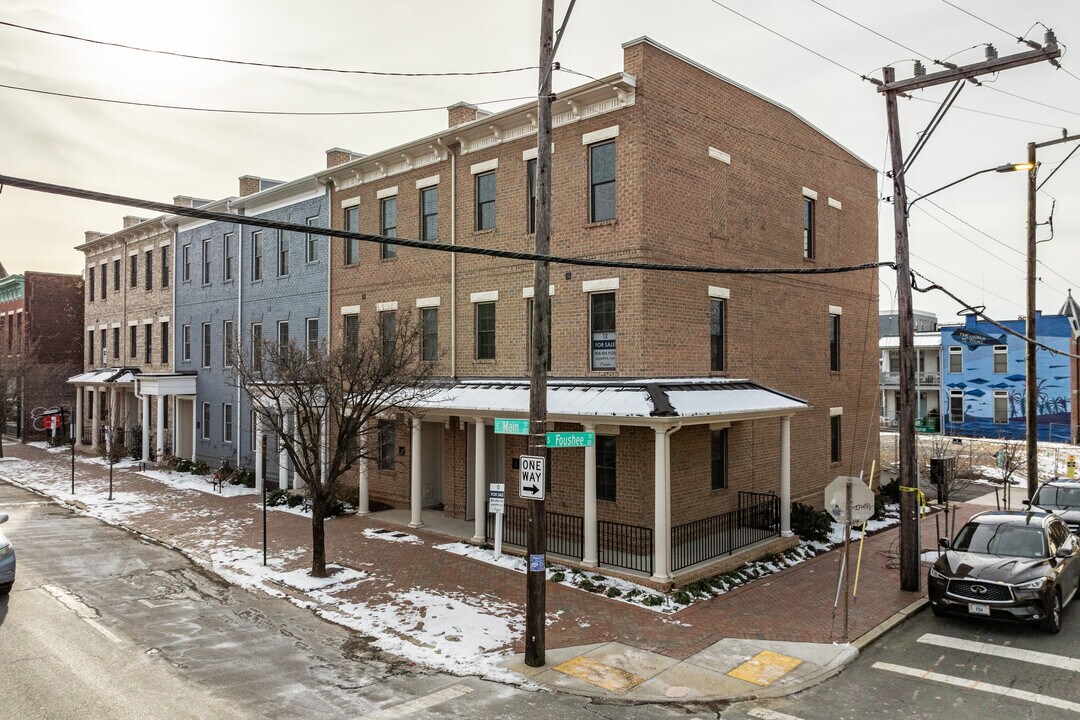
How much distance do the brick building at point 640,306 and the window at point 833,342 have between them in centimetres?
7

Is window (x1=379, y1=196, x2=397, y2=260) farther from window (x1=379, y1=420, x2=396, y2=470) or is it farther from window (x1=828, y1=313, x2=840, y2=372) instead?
window (x1=828, y1=313, x2=840, y2=372)

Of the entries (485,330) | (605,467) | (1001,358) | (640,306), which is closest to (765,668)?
(605,467)

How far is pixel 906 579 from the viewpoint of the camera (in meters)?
14.1

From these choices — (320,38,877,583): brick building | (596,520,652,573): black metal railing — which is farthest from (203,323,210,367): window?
(596,520,652,573): black metal railing

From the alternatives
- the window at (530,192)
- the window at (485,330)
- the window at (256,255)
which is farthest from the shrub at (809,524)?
the window at (256,255)

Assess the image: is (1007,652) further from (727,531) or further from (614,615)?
(727,531)

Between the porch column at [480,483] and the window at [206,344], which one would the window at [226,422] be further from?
the porch column at [480,483]

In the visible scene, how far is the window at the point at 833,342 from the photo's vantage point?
22.7 m

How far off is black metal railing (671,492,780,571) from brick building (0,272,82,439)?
140 feet

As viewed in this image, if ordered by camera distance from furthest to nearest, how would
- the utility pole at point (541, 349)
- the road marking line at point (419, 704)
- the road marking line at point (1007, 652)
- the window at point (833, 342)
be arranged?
the window at point (833, 342) → the road marking line at point (1007, 652) → the utility pole at point (541, 349) → the road marking line at point (419, 704)

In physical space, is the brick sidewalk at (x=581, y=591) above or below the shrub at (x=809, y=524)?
below

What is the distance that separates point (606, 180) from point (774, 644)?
10487 millimetres

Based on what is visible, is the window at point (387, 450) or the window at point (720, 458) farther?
the window at point (387, 450)

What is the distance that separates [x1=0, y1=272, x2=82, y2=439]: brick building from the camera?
144ft
